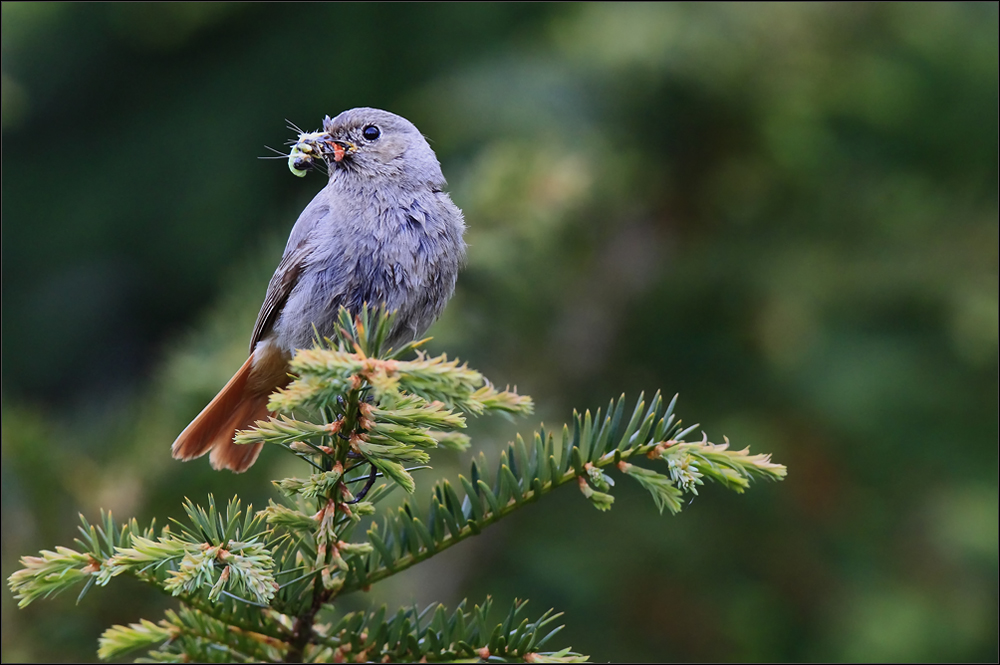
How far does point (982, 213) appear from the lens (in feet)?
15.9

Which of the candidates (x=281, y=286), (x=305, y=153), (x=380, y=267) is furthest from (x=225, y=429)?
(x=305, y=153)

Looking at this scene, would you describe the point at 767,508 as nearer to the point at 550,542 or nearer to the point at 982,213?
the point at 550,542

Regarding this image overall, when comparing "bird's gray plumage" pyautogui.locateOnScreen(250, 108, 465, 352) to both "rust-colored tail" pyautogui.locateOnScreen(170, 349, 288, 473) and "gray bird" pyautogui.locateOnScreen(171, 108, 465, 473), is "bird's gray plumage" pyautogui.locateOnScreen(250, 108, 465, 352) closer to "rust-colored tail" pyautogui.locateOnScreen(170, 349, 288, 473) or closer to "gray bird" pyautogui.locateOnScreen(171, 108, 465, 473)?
"gray bird" pyautogui.locateOnScreen(171, 108, 465, 473)

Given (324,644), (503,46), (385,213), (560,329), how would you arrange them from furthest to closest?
(503,46)
(560,329)
(385,213)
(324,644)

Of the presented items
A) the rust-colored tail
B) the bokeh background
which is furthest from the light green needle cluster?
the bokeh background

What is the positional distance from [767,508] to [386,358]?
13.2ft

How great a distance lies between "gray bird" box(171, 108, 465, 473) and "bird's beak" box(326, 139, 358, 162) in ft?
0.27

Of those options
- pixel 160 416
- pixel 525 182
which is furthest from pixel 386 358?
pixel 525 182

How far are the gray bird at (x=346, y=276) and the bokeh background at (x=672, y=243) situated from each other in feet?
3.62

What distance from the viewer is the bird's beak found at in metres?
3.10

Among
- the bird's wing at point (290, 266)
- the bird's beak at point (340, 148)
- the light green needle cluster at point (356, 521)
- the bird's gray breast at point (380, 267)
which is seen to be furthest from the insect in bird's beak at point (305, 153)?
the light green needle cluster at point (356, 521)

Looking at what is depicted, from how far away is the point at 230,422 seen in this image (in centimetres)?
270

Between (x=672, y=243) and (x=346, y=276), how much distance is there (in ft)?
9.55

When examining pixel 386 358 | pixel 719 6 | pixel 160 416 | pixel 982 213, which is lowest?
pixel 386 358
